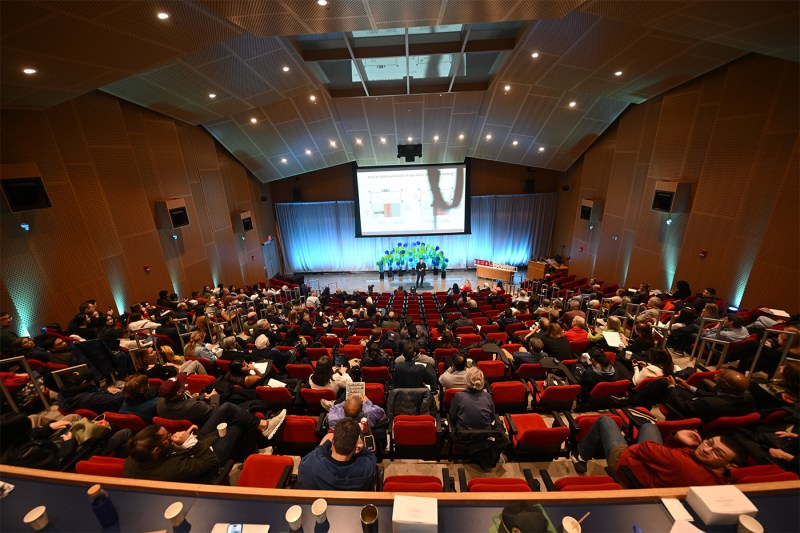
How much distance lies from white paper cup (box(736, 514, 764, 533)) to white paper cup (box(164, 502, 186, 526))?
A: 348cm

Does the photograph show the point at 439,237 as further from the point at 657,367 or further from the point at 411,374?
the point at 657,367

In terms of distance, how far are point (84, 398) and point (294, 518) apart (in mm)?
3460

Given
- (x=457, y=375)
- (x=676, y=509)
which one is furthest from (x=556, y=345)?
(x=676, y=509)

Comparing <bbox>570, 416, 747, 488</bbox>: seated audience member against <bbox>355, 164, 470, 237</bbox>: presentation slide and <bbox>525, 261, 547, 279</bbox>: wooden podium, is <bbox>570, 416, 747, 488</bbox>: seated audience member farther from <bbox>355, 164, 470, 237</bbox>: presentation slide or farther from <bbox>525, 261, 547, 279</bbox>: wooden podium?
<bbox>355, 164, 470, 237</bbox>: presentation slide

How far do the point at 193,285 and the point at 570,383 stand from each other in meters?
11.0

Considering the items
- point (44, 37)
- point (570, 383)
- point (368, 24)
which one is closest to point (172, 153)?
point (44, 37)

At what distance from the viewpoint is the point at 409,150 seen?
14.5 m

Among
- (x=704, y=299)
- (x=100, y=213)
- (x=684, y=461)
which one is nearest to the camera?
(x=684, y=461)

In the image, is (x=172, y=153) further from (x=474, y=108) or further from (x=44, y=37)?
(x=474, y=108)

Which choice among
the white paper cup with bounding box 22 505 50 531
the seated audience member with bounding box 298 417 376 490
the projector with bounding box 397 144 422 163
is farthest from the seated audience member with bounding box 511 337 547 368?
the projector with bounding box 397 144 422 163

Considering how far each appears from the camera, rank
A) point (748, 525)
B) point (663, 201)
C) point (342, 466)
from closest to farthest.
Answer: point (748, 525) < point (342, 466) < point (663, 201)

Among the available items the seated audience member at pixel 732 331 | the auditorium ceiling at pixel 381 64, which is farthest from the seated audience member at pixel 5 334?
the seated audience member at pixel 732 331

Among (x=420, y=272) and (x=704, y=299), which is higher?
(x=704, y=299)

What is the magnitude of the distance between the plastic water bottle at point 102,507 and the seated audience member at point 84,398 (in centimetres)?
218
